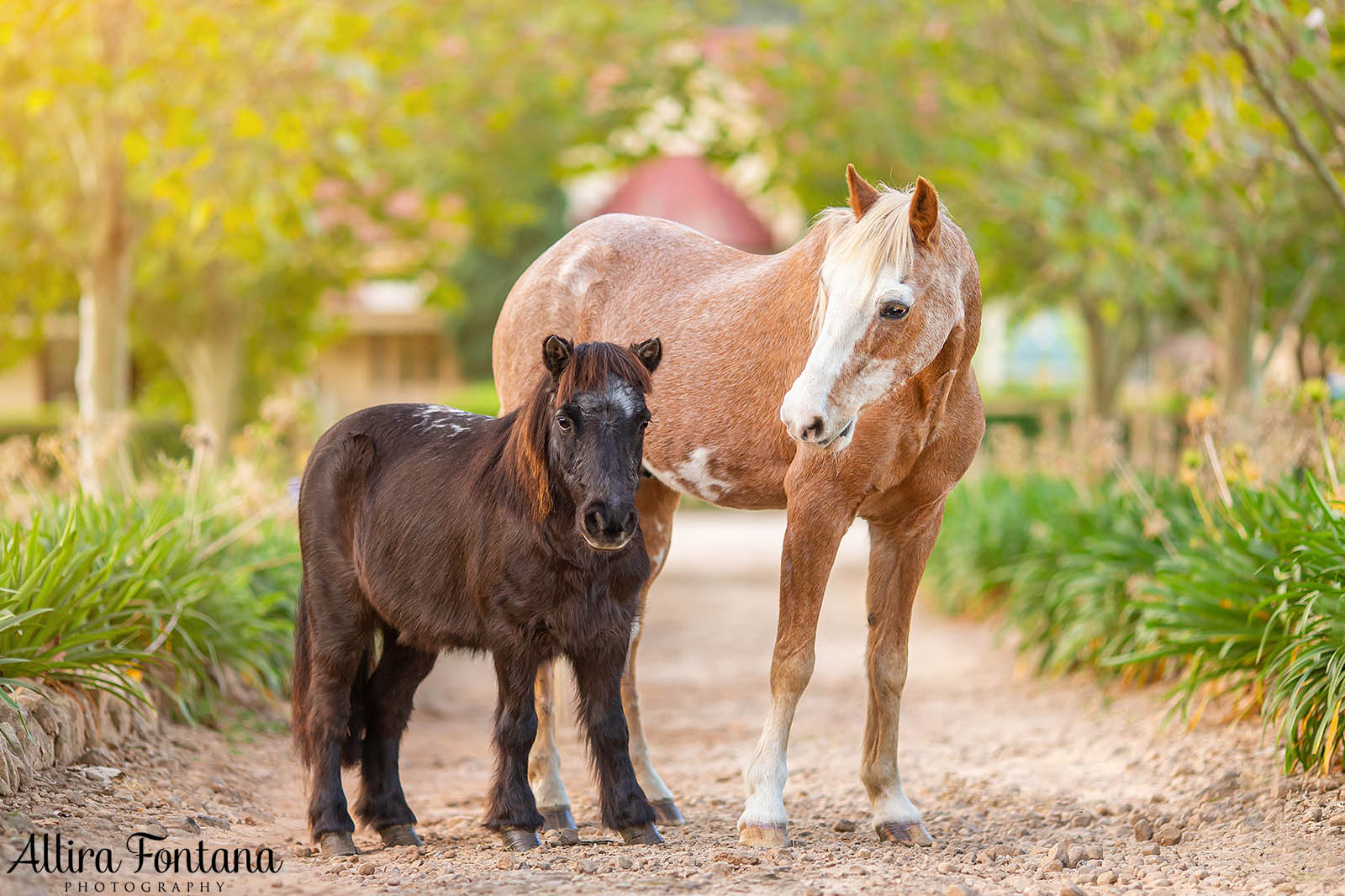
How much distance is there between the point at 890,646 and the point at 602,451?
4.82 ft

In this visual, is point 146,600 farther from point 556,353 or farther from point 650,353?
point 650,353

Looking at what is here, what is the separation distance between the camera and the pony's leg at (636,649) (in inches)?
192

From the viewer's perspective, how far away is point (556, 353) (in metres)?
4.01

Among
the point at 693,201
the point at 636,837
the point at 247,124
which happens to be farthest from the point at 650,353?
the point at 693,201

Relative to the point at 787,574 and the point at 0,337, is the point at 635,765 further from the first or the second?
the point at 0,337

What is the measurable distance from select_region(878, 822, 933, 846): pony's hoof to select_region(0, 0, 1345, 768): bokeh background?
1.53 metres

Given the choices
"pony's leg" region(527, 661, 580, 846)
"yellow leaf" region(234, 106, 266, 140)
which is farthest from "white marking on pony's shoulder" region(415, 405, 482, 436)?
"yellow leaf" region(234, 106, 266, 140)

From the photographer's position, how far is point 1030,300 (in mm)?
13742

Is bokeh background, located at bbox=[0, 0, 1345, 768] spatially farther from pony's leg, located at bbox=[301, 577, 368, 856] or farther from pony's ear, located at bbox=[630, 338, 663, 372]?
pony's leg, located at bbox=[301, 577, 368, 856]

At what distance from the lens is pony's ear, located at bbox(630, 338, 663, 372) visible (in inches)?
163

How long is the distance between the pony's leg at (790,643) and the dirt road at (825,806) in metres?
0.15

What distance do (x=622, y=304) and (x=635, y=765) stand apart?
187 cm

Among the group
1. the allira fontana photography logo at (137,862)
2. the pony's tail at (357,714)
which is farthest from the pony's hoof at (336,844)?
the pony's tail at (357,714)

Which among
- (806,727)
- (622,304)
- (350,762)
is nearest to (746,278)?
(622,304)
